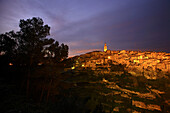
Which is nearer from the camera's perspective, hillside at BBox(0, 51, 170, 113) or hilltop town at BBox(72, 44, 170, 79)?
hillside at BBox(0, 51, 170, 113)

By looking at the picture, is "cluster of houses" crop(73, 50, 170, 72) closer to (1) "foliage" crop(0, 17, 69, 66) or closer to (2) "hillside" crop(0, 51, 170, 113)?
(2) "hillside" crop(0, 51, 170, 113)

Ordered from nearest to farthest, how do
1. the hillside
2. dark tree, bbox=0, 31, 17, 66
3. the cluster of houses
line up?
the hillside < dark tree, bbox=0, 31, 17, 66 < the cluster of houses

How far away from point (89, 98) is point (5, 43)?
22.4m

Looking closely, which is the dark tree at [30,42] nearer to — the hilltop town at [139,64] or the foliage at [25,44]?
the foliage at [25,44]

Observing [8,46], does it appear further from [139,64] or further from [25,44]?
[139,64]

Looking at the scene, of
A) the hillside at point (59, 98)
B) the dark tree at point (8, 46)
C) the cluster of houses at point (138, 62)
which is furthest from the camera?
the cluster of houses at point (138, 62)

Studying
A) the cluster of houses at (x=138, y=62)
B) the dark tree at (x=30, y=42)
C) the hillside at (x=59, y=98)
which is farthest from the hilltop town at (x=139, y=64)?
the dark tree at (x=30, y=42)

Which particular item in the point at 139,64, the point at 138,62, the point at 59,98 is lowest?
the point at 59,98

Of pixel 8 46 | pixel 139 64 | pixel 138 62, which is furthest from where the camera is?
pixel 138 62

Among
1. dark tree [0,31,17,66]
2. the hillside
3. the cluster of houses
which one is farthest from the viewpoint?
the cluster of houses

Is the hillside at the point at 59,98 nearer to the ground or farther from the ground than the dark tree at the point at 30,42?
nearer to the ground

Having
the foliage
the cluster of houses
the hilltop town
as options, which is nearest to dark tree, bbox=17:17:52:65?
the foliage

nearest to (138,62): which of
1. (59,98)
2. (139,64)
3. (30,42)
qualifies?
(139,64)

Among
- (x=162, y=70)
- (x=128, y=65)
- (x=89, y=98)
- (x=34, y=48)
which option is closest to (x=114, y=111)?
(x=89, y=98)
